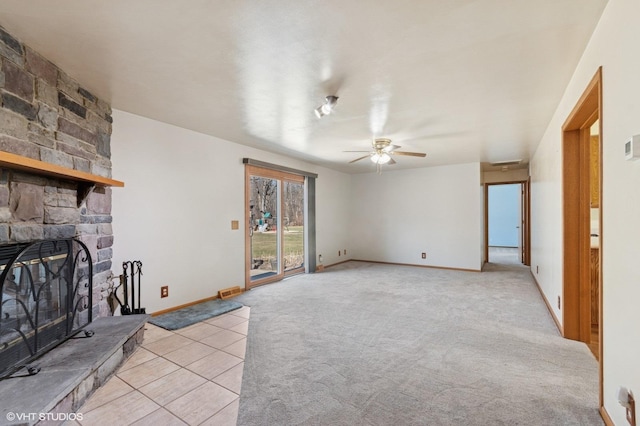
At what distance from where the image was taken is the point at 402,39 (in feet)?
6.24

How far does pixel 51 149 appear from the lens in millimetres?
2236

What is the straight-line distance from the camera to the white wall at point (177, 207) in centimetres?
325

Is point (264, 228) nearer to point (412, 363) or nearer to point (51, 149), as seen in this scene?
point (51, 149)

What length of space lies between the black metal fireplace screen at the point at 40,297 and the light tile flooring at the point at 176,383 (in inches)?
19.9

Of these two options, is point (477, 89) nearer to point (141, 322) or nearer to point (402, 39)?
point (402, 39)

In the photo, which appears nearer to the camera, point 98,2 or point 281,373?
point 98,2

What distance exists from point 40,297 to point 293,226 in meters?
4.07

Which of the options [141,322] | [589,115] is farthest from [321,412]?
[589,115]

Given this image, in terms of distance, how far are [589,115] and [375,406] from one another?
9.00 ft

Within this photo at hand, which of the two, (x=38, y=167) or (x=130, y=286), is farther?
(x=130, y=286)

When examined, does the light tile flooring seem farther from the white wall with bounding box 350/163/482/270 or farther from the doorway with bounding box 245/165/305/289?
the white wall with bounding box 350/163/482/270

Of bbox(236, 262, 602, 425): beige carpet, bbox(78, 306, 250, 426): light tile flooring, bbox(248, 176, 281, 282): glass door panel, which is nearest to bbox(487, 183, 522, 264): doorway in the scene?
bbox(236, 262, 602, 425): beige carpet

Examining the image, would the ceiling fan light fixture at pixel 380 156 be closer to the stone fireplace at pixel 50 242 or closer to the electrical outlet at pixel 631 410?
the stone fireplace at pixel 50 242

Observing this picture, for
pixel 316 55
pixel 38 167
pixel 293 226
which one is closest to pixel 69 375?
pixel 38 167
